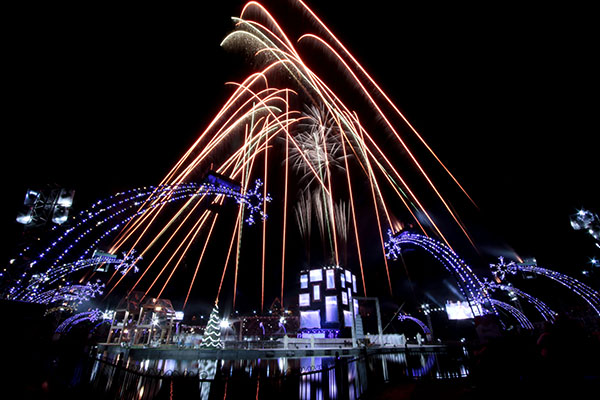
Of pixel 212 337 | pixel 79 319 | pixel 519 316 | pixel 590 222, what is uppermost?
pixel 590 222

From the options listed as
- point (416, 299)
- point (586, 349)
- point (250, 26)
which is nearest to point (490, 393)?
point (586, 349)

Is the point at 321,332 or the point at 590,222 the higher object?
the point at 590,222

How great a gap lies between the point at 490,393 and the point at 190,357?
18062 millimetres

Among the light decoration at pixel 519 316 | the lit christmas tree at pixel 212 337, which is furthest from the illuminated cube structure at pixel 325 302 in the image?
the light decoration at pixel 519 316

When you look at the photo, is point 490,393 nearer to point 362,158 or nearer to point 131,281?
point 362,158

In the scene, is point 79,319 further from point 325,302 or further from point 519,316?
point 519,316

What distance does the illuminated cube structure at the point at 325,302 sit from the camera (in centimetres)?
3133

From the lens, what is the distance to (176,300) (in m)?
58.6

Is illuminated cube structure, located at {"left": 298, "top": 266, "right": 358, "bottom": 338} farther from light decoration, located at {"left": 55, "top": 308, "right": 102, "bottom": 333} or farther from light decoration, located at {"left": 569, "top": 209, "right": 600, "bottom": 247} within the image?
light decoration, located at {"left": 55, "top": 308, "right": 102, "bottom": 333}

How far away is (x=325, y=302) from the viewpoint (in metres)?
32.6

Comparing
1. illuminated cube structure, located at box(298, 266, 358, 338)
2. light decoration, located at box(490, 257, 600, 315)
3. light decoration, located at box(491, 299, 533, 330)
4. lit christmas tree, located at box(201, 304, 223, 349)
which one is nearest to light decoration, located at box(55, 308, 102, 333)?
lit christmas tree, located at box(201, 304, 223, 349)

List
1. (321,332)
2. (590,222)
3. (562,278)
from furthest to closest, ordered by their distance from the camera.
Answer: (321,332) → (562,278) → (590,222)

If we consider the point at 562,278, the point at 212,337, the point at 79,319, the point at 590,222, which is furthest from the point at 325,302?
the point at 79,319

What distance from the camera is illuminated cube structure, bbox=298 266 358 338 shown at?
31.3 m
